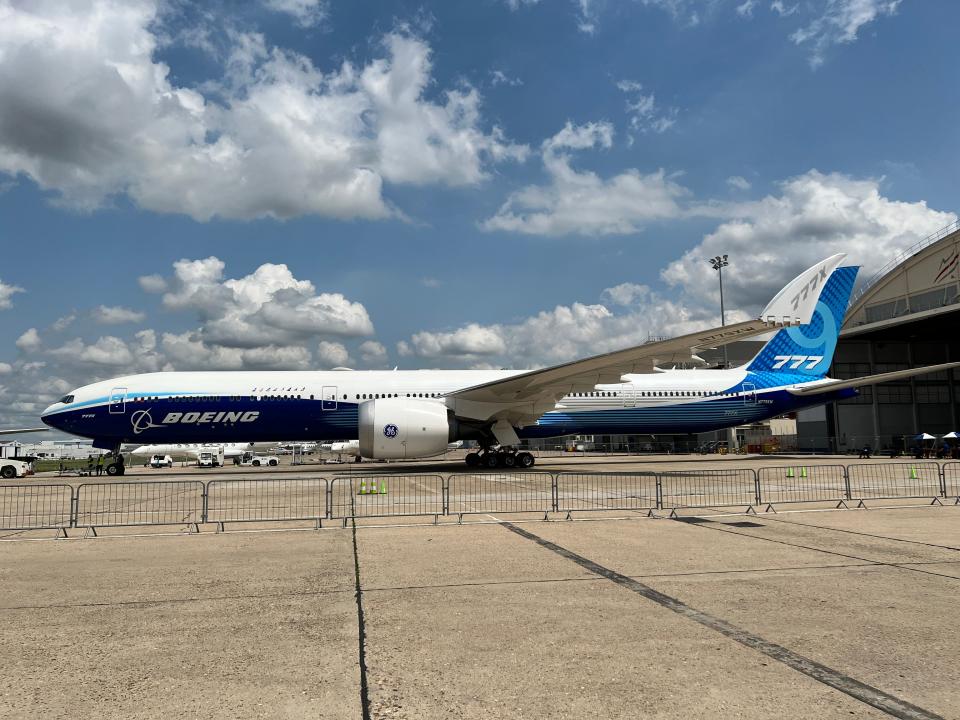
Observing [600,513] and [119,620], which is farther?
[600,513]

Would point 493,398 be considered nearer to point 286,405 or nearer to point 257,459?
point 286,405

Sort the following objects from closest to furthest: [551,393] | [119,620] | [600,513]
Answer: [119,620] → [600,513] → [551,393]

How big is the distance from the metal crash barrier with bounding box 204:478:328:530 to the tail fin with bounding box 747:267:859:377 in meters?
21.1

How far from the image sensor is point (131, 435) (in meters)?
22.1

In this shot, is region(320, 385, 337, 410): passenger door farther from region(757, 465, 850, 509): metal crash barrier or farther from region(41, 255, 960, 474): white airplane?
region(757, 465, 850, 509): metal crash barrier

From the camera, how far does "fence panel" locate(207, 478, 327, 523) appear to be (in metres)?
10.8

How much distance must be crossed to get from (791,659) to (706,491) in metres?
10.4

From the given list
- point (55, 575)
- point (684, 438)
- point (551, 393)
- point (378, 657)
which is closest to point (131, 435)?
point (551, 393)

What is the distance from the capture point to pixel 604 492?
1422cm

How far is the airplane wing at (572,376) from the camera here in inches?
683

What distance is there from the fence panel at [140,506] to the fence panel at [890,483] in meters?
12.4

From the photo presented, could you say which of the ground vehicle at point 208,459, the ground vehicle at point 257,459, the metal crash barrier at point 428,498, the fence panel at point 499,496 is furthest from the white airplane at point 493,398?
the ground vehicle at point 208,459

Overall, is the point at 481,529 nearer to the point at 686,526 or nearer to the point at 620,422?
the point at 686,526

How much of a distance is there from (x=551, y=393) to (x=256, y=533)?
13.4 metres
